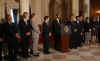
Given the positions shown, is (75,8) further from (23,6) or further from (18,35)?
(18,35)

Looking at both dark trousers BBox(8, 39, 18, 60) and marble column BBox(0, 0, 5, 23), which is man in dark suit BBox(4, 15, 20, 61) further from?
marble column BBox(0, 0, 5, 23)

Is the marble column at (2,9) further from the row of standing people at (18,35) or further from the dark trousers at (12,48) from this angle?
the dark trousers at (12,48)

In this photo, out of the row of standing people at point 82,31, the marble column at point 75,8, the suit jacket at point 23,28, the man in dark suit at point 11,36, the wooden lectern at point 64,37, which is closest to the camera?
the man in dark suit at point 11,36

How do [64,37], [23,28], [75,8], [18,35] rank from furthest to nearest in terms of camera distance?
[75,8] → [64,37] → [23,28] → [18,35]

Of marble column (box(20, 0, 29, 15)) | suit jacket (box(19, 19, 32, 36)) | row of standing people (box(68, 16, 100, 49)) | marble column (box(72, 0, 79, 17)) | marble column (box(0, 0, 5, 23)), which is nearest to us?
suit jacket (box(19, 19, 32, 36))

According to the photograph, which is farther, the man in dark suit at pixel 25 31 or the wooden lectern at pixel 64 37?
the wooden lectern at pixel 64 37

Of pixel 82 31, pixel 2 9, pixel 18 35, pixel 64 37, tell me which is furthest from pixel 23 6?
pixel 18 35

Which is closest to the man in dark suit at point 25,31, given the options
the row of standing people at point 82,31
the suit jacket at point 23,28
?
the suit jacket at point 23,28

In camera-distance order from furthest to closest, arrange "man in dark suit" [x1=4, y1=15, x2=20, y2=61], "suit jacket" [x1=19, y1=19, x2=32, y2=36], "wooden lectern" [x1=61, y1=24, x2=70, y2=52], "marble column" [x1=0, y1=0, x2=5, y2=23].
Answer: "marble column" [x1=0, y1=0, x2=5, y2=23]
"wooden lectern" [x1=61, y1=24, x2=70, y2=52]
"suit jacket" [x1=19, y1=19, x2=32, y2=36]
"man in dark suit" [x1=4, y1=15, x2=20, y2=61]

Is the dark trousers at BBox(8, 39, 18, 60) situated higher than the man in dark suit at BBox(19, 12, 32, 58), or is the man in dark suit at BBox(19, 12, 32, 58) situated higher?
the man in dark suit at BBox(19, 12, 32, 58)

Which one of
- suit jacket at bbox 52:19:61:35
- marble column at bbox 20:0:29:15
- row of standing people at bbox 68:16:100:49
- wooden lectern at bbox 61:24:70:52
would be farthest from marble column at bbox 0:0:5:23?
row of standing people at bbox 68:16:100:49

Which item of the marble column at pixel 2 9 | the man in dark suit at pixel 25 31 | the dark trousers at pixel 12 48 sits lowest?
the dark trousers at pixel 12 48

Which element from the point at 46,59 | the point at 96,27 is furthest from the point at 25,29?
the point at 96,27

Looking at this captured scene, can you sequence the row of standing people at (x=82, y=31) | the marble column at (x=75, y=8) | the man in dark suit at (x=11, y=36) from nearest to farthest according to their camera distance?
the man in dark suit at (x=11, y=36) < the row of standing people at (x=82, y=31) < the marble column at (x=75, y=8)
